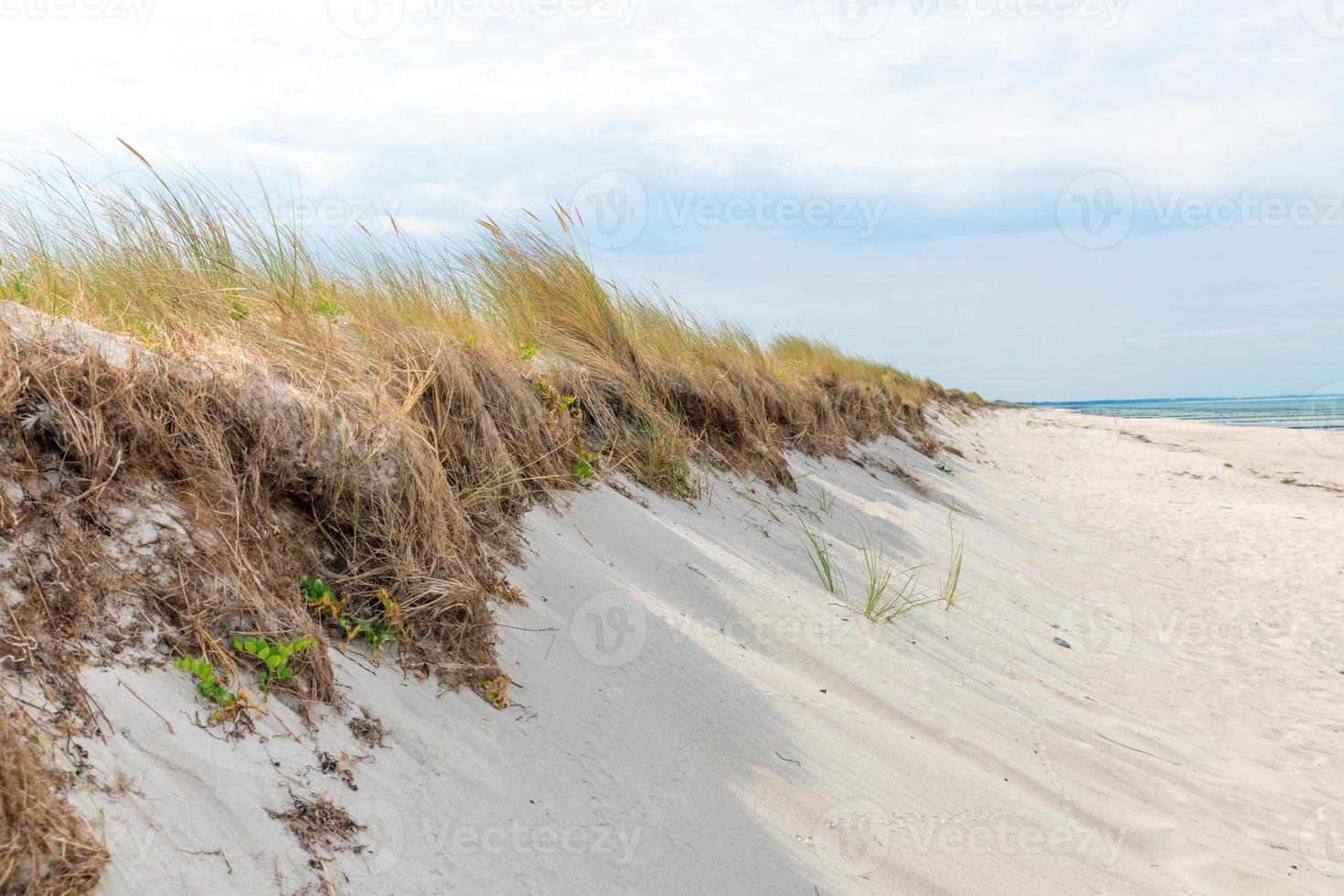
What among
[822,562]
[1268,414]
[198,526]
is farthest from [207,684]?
[1268,414]

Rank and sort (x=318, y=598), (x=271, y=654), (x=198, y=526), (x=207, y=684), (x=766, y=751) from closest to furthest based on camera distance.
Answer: (x=207, y=684) → (x=271, y=654) → (x=198, y=526) → (x=318, y=598) → (x=766, y=751)

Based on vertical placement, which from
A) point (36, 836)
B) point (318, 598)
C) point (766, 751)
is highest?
point (766, 751)

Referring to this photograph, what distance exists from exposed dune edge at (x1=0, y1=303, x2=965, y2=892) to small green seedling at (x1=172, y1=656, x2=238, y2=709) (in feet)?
0.11

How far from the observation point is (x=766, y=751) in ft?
8.05

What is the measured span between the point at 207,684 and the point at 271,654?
0.15 meters

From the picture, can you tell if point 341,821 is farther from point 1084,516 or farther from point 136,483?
point 1084,516

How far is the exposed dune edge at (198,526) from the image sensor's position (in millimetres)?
1493

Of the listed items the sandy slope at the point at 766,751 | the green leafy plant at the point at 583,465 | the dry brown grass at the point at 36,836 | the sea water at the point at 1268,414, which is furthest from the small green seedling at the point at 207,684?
the sea water at the point at 1268,414

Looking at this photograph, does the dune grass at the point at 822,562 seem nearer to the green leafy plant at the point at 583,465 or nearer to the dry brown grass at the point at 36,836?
the green leafy plant at the point at 583,465

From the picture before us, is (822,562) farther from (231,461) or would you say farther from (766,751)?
(231,461)

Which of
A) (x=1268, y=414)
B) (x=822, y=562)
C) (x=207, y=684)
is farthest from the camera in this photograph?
(x=1268, y=414)

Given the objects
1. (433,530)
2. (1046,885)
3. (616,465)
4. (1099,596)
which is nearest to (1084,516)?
(1099,596)

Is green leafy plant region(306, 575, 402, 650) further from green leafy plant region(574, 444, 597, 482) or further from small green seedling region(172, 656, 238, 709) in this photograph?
green leafy plant region(574, 444, 597, 482)

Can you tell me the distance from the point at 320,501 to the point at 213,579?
0.50 meters
